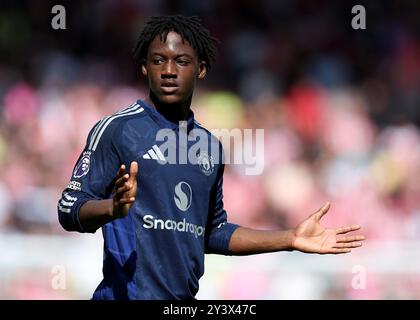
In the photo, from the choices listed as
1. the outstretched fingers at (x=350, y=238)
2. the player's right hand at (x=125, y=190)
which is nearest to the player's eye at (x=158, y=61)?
the player's right hand at (x=125, y=190)

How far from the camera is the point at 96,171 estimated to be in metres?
4.51

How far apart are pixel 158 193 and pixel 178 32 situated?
0.82 metres

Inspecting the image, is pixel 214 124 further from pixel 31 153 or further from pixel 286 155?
pixel 31 153

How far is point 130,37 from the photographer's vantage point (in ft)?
37.1

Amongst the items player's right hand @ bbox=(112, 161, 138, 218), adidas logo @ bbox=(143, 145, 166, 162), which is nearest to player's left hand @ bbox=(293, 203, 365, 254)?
adidas logo @ bbox=(143, 145, 166, 162)

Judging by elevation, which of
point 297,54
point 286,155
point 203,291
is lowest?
point 203,291

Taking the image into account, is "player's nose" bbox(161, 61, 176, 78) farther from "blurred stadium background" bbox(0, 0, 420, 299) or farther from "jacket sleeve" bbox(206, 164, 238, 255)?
"blurred stadium background" bbox(0, 0, 420, 299)

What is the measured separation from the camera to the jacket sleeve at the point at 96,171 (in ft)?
14.7

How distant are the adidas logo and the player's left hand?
76cm

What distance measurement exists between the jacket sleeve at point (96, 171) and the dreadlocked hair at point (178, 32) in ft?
1.63

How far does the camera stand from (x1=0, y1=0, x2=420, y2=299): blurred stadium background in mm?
8336
